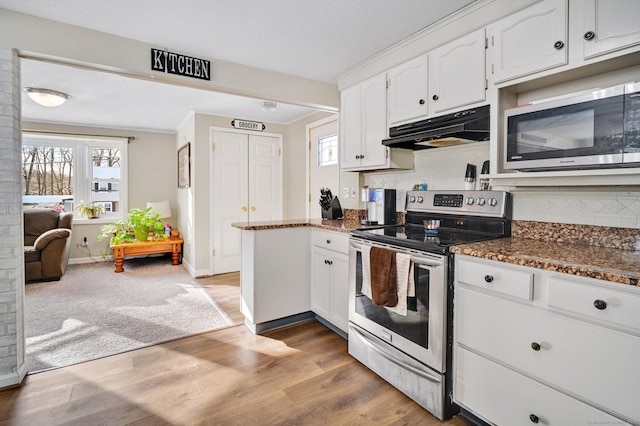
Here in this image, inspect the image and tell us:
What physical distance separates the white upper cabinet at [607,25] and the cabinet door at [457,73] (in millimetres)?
499

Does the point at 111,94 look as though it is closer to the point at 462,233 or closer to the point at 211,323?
the point at 211,323

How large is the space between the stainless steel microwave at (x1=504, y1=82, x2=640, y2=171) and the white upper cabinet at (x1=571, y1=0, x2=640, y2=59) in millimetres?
216

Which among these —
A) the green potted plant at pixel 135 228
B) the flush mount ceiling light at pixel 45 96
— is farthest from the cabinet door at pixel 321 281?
the green potted plant at pixel 135 228

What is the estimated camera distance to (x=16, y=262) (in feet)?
6.61

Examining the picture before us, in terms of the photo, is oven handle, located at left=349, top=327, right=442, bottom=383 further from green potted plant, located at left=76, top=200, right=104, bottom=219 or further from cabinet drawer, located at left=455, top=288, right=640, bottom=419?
green potted plant, located at left=76, top=200, right=104, bottom=219

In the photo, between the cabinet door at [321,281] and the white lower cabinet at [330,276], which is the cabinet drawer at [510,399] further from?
the cabinet door at [321,281]

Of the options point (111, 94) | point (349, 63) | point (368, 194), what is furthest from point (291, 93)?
point (111, 94)

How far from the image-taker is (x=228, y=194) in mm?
4859

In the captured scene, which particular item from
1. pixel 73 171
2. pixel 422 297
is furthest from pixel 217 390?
pixel 73 171

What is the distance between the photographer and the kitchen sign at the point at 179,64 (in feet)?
7.93

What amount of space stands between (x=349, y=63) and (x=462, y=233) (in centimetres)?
176

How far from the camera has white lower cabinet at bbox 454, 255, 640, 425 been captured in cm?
116

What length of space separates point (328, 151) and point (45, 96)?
320 cm

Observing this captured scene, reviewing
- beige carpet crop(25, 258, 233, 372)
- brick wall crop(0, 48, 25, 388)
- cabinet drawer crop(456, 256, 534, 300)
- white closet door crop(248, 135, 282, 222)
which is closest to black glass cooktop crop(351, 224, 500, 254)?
cabinet drawer crop(456, 256, 534, 300)
